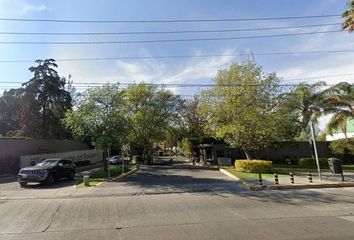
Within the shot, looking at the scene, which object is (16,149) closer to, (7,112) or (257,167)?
(257,167)

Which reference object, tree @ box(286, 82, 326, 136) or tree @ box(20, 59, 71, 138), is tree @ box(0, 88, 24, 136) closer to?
tree @ box(20, 59, 71, 138)

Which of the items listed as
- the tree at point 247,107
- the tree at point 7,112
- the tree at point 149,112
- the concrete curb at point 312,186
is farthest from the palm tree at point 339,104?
the tree at point 7,112

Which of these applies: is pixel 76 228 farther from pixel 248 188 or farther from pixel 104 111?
pixel 104 111

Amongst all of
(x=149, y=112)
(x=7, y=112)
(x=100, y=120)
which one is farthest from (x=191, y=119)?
(x=100, y=120)

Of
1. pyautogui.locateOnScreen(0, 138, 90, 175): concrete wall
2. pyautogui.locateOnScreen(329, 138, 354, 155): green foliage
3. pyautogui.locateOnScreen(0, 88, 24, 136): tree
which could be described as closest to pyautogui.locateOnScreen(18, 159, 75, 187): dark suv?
pyautogui.locateOnScreen(0, 138, 90, 175): concrete wall

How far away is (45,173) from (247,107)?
18943 millimetres

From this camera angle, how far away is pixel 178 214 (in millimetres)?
11867

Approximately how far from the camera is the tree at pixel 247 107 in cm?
3300

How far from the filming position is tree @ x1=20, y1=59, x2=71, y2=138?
150ft

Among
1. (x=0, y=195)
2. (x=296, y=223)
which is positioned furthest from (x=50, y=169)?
(x=296, y=223)

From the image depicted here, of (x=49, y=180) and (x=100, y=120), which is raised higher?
(x=100, y=120)

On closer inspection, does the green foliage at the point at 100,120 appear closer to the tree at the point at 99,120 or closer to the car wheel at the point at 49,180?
the tree at the point at 99,120

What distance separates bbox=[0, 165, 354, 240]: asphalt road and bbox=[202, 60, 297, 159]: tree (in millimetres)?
15025

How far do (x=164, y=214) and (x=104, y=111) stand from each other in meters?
16.3
